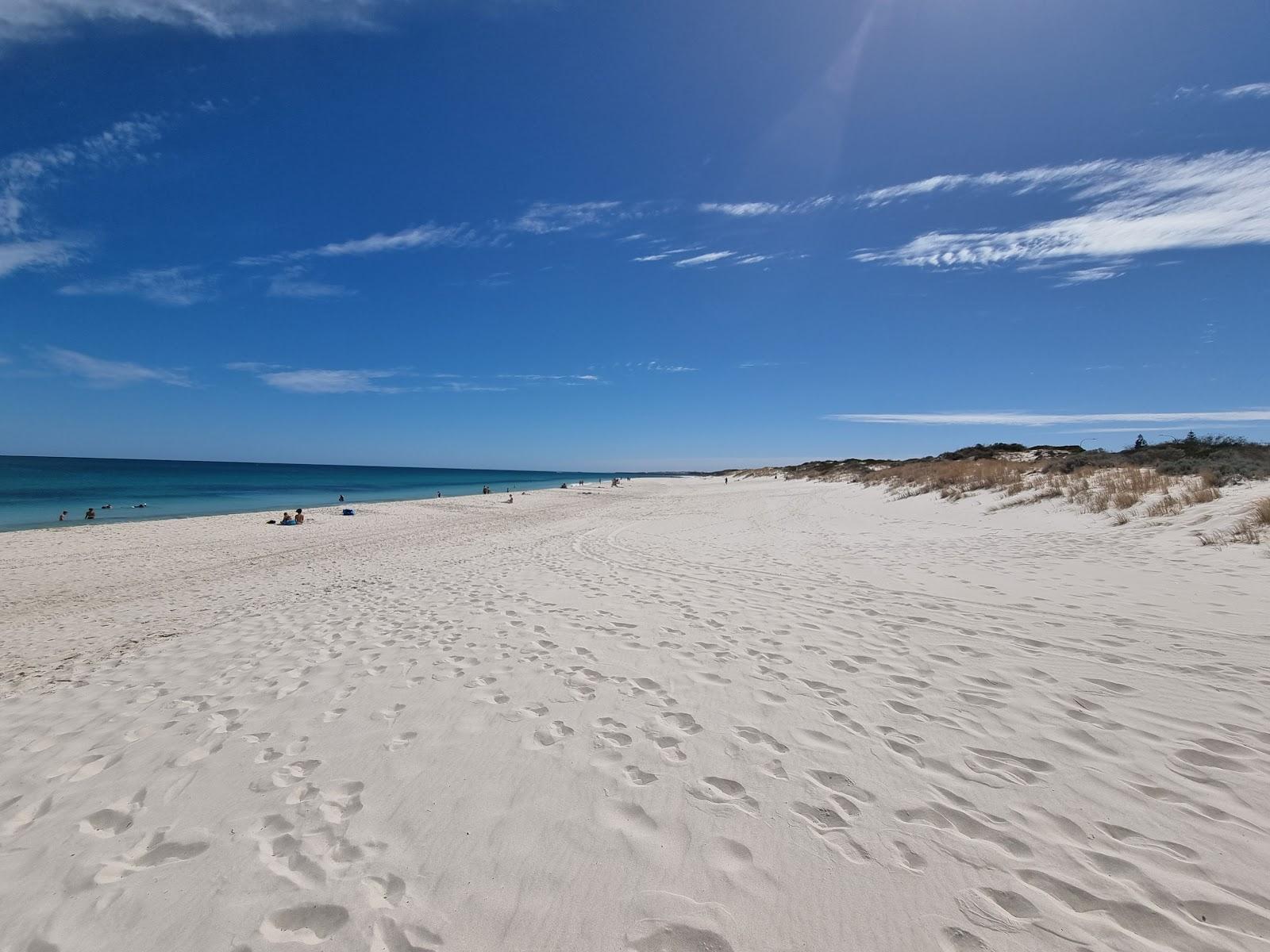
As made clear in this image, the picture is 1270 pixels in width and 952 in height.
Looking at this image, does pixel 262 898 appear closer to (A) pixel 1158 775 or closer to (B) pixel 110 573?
(A) pixel 1158 775

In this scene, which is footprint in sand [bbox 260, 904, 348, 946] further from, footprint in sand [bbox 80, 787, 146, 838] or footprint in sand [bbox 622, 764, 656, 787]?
footprint in sand [bbox 622, 764, 656, 787]

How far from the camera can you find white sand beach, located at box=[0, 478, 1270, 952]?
223cm

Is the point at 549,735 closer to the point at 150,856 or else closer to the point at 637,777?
the point at 637,777

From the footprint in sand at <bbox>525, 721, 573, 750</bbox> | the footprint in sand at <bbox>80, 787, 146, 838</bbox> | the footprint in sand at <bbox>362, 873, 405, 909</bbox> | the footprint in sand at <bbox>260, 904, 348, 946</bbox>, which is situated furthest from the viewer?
the footprint in sand at <bbox>525, 721, 573, 750</bbox>

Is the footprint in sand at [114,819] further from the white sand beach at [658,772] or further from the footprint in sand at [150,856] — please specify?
the footprint in sand at [150,856]

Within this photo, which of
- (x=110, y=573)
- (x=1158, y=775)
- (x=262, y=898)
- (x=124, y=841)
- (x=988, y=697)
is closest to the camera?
(x=262, y=898)

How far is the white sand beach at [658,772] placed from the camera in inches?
87.8

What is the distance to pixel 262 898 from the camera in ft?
7.74

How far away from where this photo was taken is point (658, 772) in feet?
10.7

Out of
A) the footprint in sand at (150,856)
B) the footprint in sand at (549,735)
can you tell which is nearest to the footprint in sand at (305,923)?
the footprint in sand at (150,856)

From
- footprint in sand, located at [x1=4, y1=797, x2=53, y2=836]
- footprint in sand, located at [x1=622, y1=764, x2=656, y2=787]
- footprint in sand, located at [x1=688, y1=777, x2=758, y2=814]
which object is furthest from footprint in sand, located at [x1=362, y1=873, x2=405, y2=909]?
footprint in sand, located at [x1=4, y1=797, x2=53, y2=836]

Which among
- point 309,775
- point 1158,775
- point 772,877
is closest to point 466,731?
point 309,775

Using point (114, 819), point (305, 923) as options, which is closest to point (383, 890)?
point (305, 923)

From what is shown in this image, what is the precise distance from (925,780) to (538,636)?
4.18 meters
